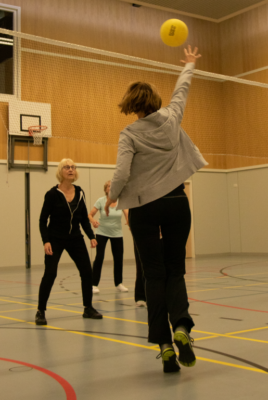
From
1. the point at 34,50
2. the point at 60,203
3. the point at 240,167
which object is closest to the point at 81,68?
the point at 34,50

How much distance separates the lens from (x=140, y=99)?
296cm

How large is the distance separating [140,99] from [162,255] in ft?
3.20

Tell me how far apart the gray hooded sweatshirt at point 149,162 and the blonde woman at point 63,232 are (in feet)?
7.09

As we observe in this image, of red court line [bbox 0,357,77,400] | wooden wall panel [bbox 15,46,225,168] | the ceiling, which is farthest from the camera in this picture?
the ceiling

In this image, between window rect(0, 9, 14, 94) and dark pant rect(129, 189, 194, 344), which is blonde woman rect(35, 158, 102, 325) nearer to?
dark pant rect(129, 189, 194, 344)

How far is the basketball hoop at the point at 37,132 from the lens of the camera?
45.0ft

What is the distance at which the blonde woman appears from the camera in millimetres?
4969

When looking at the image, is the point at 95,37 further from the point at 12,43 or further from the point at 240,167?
the point at 240,167

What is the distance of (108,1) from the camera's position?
612 inches

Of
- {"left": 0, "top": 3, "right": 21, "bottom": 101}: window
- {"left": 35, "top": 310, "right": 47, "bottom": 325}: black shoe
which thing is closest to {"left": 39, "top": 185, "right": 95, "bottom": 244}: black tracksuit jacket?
{"left": 35, "top": 310, "right": 47, "bottom": 325}: black shoe

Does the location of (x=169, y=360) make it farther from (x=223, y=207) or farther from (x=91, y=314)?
(x=223, y=207)

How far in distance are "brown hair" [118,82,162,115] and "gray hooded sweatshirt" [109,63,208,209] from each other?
0.22 ft

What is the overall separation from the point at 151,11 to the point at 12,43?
531cm

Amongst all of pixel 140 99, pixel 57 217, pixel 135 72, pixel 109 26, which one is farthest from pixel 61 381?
pixel 109 26
